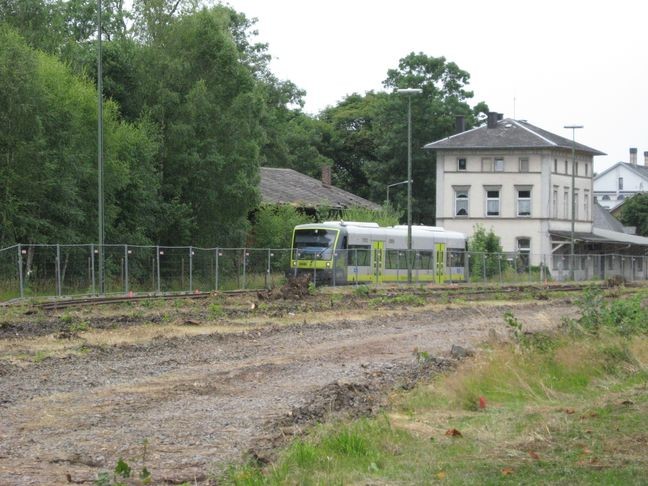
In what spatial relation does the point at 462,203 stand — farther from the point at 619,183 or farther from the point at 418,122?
the point at 619,183

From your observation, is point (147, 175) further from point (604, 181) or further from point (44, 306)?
point (604, 181)

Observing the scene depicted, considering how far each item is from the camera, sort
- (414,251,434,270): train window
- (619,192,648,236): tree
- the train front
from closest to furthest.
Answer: the train front → (414,251,434,270): train window → (619,192,648,236): tree

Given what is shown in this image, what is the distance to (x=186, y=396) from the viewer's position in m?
14.1

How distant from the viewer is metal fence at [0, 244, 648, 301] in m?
35.2

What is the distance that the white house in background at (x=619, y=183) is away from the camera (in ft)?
521

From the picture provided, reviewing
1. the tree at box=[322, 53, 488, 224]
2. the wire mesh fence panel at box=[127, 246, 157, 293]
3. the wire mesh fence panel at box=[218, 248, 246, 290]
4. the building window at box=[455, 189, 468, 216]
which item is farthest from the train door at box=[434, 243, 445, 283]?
the tree at box=[322, 53, 488, 224]

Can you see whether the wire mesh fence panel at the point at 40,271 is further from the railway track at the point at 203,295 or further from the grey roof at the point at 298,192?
the grey roof at the point at 298,192

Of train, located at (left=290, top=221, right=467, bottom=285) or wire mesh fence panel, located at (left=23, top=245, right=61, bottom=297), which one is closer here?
wire mesh fence panel, located at (left=23, top=245, right=61, bottom=297)

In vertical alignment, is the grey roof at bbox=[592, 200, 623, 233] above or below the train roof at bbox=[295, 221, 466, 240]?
above

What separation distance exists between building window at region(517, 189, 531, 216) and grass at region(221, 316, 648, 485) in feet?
221

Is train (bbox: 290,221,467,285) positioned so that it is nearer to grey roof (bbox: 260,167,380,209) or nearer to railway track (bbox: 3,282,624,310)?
railway track (bbox: 3,282,624,310)

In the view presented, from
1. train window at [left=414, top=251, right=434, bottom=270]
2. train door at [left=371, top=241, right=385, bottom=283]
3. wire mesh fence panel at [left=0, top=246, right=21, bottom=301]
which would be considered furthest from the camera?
train window at [left=414, top=251, right=434, bottom=270]

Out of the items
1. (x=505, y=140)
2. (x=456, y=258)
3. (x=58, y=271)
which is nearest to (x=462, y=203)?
(x=505, y=140)

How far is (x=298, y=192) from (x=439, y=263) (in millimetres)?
15916
